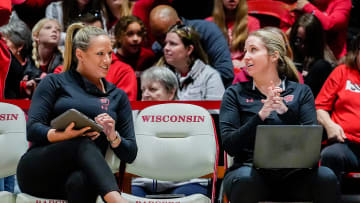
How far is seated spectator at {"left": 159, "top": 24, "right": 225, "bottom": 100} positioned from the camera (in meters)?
4.28

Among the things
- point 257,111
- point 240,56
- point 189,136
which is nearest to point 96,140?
point 189,136

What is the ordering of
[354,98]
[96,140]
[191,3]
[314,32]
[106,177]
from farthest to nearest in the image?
[191,3] → [314,32] → [354,98] → [96,140] → [106,177]

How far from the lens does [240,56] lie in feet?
16.0

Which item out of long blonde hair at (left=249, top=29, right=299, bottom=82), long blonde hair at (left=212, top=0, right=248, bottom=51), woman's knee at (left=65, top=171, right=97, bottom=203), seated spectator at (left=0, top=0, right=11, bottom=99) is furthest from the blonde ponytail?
long blonde hair at (left=212, top=0, right=248, bottom=51)

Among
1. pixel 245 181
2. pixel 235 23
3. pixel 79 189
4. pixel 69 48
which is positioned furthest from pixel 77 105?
pixel 235 23

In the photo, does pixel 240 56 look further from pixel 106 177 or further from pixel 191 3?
pixel 106 177

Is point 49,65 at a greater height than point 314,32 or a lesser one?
lesser

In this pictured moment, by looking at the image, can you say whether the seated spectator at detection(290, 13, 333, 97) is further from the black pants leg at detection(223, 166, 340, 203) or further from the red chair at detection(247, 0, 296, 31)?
the black pants leg at detection(223, 166, 340, 203)

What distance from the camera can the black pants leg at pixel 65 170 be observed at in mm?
2719

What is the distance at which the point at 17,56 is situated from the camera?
478cm

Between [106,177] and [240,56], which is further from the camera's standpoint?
[240,56]

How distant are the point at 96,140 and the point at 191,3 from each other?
2.90 meters

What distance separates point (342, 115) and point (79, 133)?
1.91 meters

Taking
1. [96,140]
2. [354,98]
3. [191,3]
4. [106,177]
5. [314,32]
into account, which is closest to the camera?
[106,177]
